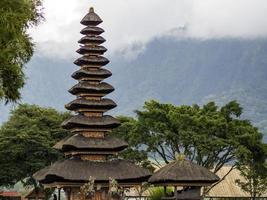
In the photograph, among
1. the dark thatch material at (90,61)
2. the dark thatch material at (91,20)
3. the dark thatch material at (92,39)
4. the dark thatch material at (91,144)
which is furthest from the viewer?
the dark thatch material at (91,20)

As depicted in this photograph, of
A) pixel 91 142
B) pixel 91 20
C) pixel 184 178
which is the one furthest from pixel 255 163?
pixel 91 20

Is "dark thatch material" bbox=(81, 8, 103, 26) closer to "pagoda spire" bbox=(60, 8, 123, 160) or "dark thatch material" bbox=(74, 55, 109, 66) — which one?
"pagoda spire" bbox=(60, 8, 123, 160)

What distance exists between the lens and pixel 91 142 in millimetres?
35625

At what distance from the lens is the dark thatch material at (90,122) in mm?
36053

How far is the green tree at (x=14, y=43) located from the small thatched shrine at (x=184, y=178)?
57.7ft

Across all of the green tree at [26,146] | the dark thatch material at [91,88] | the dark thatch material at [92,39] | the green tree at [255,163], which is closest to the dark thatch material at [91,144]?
the dark thatch material at [91,88]

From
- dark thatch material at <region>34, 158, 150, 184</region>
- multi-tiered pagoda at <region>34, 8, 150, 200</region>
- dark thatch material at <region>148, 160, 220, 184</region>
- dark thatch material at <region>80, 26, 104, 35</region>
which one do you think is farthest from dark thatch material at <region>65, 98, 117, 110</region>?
dark thatch material at <region>148, 160, 220, 184</region>

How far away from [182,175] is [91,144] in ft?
21.4

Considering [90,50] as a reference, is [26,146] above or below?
below

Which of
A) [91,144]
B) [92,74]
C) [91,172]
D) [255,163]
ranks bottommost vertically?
[91,172]

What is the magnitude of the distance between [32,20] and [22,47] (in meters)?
1.18

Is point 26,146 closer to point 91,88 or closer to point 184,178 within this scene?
point 91,88

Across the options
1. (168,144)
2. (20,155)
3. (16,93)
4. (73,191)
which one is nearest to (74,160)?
(73,191)

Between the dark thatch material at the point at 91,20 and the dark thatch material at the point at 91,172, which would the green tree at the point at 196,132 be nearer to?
the dark thatch material at the point at 91,172
